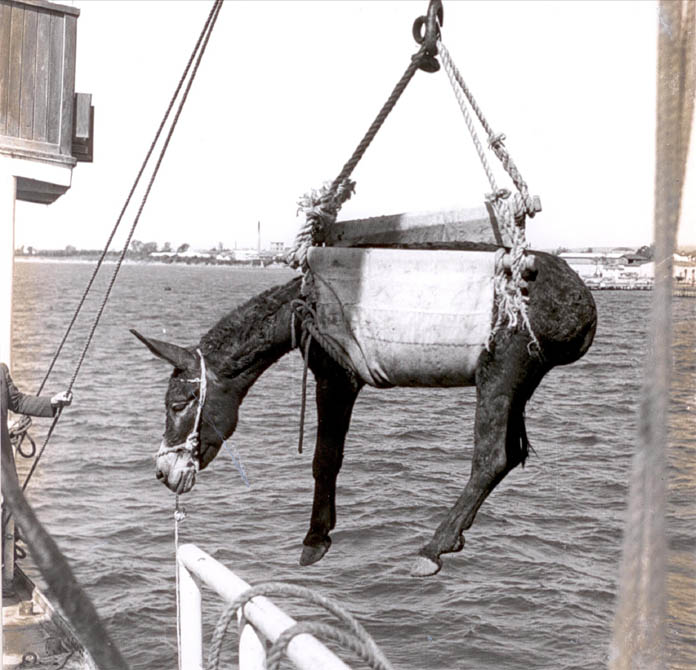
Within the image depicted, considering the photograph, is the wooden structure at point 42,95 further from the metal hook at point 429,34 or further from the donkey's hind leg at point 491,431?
the donkey's hind leg at point 491,431

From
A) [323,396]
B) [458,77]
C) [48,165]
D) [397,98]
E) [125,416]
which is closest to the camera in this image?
[458,77]

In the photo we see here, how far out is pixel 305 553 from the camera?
8.77 ft

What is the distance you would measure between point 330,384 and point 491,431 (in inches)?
21.1

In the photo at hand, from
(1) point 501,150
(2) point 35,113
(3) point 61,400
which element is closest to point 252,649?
(1) point 501,150

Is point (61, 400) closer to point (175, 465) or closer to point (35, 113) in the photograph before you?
point (35, 113)

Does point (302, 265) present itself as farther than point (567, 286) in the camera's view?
Yes

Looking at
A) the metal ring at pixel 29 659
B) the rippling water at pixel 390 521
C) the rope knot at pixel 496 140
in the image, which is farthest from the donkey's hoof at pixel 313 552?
the rippling water at pixel 390 521

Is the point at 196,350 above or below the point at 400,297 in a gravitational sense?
below

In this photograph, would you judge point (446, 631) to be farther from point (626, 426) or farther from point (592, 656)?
point (626, 426)

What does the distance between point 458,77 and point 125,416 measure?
1035 inches

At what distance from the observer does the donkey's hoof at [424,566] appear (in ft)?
7.06

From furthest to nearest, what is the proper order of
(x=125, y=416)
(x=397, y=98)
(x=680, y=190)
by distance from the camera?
1. (x=125, y=416)
2. (x=397, y=98)
3. (x=680, y=190)

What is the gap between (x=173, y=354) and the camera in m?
2.27

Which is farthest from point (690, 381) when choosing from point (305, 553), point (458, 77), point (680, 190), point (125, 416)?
point (125, 416)
